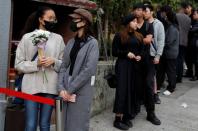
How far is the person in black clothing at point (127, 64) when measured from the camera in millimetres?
5766

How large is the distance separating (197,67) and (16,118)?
6.27 meters

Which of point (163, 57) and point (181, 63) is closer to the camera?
point (163, 57)

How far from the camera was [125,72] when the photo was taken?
5.84m

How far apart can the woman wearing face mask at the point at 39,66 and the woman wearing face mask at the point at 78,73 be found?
4.5 inches

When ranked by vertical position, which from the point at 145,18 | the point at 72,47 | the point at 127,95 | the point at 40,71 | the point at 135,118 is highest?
the point at 145,18

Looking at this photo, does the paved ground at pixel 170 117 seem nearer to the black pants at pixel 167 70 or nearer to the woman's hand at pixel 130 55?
the black pants at pixel 167 70

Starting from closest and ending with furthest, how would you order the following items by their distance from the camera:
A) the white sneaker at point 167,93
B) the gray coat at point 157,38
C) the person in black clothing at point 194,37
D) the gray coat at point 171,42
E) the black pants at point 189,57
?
the gray coat at point 157,38 < the gray coat at point 171,42 < the white sneaker at point 167,93 < the person in black clothing at point 194,37 < the black pants at point 189,57

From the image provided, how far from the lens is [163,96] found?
327 inches

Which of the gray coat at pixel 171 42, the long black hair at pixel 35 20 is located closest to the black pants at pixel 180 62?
Answer: the gray coat at pixel 171 42

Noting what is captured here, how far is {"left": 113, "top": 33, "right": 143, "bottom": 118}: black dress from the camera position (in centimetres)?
582

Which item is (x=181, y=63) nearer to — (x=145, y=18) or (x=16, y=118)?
(x=145, y=18)

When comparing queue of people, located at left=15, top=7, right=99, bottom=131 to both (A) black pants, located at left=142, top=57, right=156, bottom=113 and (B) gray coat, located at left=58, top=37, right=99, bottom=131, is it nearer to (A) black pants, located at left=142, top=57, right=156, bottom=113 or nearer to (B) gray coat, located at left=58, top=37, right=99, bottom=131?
(B) gray coat, located at left=58, top=37, right=99, bottom=131

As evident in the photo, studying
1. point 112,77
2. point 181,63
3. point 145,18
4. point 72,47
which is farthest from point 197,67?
point 72,47

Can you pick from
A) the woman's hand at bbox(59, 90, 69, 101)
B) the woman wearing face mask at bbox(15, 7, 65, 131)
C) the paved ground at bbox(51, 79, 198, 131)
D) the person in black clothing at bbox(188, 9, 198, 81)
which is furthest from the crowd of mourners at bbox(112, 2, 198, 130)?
the person in black clothing at bbox(188, 9, 198, 81)
